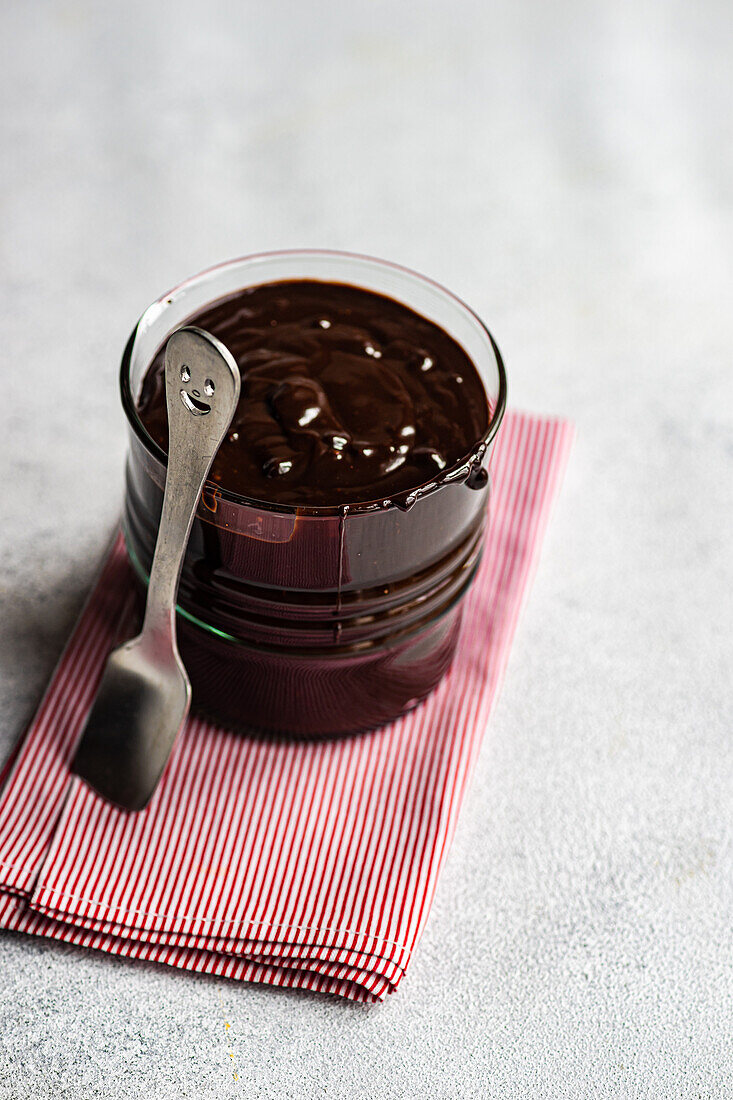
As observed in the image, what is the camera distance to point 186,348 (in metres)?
0.94

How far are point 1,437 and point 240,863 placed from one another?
0.70 meters

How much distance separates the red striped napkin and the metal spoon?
0.06m

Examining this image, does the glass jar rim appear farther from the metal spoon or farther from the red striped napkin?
the red striped napkin

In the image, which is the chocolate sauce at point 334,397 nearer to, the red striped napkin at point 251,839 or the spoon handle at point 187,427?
the spoon handle at point 187,427

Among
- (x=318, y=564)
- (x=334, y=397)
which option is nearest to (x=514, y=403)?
(x=334, y=397)

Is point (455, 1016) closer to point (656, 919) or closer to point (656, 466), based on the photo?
point (656, 919)

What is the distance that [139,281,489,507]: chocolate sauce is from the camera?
1.04 meters

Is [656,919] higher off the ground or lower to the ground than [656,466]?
lower

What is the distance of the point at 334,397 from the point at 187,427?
188mm

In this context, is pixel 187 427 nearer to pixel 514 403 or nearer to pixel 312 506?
pixel 312 506

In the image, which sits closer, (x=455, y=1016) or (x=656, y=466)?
(x=455, y=1016)

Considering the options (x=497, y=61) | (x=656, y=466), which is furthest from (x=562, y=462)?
(x=497, y=61)

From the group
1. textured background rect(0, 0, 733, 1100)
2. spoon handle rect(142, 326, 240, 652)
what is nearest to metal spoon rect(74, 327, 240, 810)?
spoon handle rect(142, 326, 240, 652)

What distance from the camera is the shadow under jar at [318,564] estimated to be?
102 centimetres
